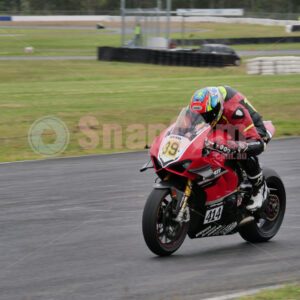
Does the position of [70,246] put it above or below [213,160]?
below

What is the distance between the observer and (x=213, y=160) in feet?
17.8

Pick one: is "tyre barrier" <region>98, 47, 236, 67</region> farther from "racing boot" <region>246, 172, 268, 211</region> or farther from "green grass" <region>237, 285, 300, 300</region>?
"green grass" <region>237, 285, 300, 300</region>

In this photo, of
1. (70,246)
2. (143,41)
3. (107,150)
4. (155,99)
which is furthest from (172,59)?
(70,246)

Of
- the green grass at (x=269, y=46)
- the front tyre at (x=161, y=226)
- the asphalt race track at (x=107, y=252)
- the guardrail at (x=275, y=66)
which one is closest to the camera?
the asphalt race track at (x=107, y=252)

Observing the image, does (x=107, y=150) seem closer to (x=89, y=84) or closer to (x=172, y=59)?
(x=89, y=84)

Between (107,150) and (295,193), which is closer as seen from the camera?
(295,193)

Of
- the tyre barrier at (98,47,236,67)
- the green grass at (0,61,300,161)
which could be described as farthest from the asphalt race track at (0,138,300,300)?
the tyre barrier at (98,47,236,67)

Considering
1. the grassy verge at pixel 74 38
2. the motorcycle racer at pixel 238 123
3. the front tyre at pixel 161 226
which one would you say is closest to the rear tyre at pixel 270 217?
the motorcycle racer at pixel 238 123

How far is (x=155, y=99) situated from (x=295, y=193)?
1112 cm

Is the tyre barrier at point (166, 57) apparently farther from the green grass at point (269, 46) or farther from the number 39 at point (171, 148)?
the number 39 at point (171, 148)

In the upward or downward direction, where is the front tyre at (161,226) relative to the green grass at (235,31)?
upward

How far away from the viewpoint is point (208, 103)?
534 centimetres

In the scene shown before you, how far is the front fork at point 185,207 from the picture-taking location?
5.34 metres

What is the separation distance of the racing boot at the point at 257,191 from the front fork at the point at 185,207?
82cm
